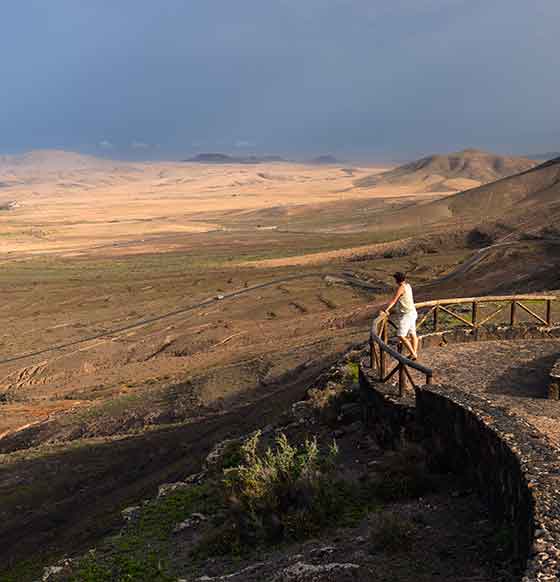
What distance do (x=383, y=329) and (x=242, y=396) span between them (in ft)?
30.8

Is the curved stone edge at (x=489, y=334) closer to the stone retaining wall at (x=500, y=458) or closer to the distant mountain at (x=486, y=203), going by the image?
the stone retaining wall at (x=500, y=458)

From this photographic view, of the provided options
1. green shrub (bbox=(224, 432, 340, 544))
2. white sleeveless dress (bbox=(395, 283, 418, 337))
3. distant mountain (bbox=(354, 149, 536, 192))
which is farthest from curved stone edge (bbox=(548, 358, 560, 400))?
A: distant mountain (bbox=(354, 149, 536, 192))

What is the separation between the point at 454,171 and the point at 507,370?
555 ft

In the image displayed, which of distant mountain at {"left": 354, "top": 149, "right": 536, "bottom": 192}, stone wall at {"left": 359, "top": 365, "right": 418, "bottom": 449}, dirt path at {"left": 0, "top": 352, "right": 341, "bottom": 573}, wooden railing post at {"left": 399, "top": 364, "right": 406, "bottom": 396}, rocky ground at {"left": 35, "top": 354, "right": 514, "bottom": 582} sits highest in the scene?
distant mountain at {"left": 354, "top": 149, "right": 536, "bottom": 192}

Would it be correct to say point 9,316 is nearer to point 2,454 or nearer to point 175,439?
point 2,454

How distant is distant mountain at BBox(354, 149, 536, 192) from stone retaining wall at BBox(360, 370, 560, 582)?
144480 millimetres

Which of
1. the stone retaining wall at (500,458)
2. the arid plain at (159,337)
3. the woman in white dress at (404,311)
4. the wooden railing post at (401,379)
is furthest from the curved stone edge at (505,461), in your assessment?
the arid plain at (159,337)

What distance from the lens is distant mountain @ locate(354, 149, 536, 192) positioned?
158 m

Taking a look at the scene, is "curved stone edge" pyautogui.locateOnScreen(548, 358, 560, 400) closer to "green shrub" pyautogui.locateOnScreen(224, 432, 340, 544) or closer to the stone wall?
the stone wall

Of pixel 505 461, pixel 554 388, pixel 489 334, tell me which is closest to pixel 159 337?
pixel 489 334

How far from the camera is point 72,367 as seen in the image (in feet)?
92.6

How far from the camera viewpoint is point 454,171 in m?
172

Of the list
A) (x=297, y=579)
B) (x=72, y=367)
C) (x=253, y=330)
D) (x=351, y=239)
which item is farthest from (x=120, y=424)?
(x=351, y=239)

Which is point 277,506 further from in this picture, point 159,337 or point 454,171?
point 454,171
